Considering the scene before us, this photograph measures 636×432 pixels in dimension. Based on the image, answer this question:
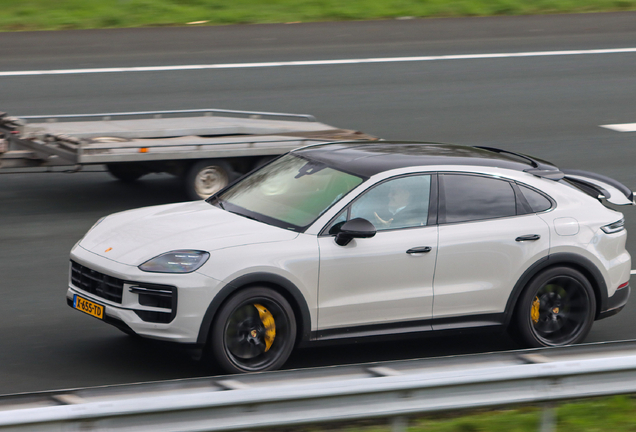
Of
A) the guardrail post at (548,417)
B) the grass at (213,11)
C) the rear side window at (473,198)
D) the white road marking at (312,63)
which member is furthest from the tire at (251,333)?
the grass at (213,11)

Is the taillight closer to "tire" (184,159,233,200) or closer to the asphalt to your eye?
the asphalt

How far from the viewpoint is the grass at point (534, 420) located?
5945 millimetres

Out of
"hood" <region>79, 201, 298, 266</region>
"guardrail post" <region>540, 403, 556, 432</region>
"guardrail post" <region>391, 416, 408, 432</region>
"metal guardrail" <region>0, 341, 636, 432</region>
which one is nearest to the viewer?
"metal guardrail" <region>0, 341, 636, 432</region>

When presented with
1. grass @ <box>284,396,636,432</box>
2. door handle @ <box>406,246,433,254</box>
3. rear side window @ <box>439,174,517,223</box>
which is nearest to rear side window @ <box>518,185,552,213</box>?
rear side window @ <box>439,174,517,223</box>

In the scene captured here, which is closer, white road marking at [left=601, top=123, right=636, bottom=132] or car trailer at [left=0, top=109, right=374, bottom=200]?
car trailer at [left=0, top=109, right=374, bottom=200]

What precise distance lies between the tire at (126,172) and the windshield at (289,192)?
394 cm

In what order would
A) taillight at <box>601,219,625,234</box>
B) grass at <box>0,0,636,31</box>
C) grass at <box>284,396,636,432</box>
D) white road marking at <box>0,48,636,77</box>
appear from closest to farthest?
grass at <box>284,396,636,432</box> < taillight at <box>601,219,625,234</box> < white road marking at <box>0,48,636,77</box> < grass at <box>0,0,636,31</box>

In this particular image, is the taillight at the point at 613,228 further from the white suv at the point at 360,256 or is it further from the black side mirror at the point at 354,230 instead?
the black side mirror at the point at 354,230

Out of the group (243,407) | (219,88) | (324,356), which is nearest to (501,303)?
(324,356)

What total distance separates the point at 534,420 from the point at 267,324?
6.43 ft

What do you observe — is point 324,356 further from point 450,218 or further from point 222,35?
point 222,35

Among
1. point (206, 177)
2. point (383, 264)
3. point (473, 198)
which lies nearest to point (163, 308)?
point (383, 264)

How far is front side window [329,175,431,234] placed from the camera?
7371 millimetres

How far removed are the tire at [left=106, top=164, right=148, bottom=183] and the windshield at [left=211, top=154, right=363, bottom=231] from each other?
12.9 ft
